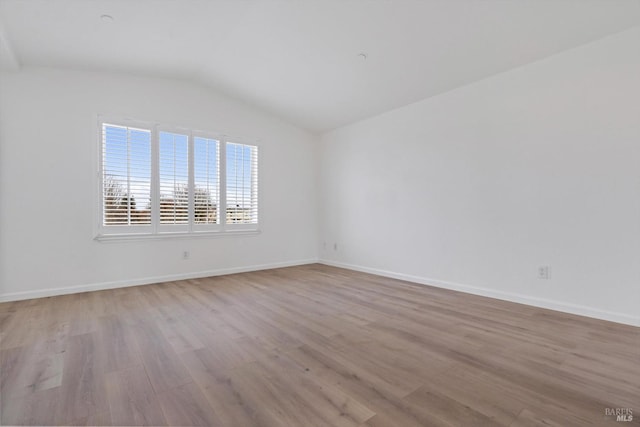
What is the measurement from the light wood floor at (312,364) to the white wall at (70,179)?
1.88 ft

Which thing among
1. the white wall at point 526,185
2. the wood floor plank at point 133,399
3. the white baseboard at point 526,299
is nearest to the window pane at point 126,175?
the wood floor plank at point 133,399

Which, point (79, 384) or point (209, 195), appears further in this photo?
point (209, 195)

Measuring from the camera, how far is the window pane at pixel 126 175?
12.6 feet

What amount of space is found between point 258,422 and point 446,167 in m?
3.44

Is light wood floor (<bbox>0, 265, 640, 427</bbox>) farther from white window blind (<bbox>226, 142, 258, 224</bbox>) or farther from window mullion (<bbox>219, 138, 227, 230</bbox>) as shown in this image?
white window blind (<bbox>226, 142, 258, 224</bbox>)

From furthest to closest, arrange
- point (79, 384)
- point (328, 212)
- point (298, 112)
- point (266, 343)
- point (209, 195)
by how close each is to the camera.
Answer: point (328, 212) → point (298, 112) → point (209, 195) → point (266, 343) → point (79, 384)

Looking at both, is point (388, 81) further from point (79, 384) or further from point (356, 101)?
point (79, 384)

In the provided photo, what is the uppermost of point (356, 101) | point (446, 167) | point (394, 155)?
point (356, 101)

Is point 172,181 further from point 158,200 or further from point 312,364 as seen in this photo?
point 312,364

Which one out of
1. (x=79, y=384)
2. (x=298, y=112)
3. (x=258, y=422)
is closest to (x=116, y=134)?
(x=298, y=112)

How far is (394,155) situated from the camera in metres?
4.43

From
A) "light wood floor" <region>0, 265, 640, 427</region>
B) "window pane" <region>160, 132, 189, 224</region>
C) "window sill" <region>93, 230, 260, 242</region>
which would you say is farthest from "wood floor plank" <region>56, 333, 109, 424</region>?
"window pane" <region>160, 132, 189, 224</region>

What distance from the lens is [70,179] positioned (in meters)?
3.60

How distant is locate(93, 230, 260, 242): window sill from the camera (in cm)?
382
